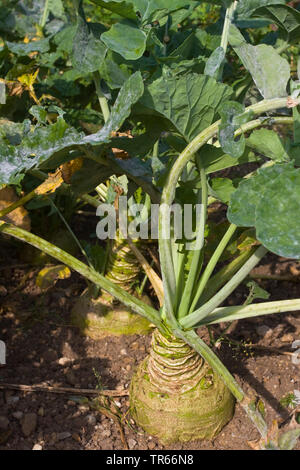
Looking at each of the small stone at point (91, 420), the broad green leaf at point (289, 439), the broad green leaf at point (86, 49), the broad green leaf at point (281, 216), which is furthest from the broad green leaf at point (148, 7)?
the small stone at point (91, 420)

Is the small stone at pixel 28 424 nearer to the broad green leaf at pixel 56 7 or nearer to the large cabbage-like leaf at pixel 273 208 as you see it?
the large cabbage-like leaf at pixel 273 208

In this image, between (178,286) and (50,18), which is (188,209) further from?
(50,18)

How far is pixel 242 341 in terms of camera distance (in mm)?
1841

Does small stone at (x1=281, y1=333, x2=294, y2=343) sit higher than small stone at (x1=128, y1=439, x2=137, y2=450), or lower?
higher

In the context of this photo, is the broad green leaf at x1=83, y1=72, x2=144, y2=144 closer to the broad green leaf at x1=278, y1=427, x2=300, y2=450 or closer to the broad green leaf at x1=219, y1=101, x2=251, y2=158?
the broad green leaf at x1=219, y1=101, x2=251, y2=158

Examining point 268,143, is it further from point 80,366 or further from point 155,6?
point 80,366

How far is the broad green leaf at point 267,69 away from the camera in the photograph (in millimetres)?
1122

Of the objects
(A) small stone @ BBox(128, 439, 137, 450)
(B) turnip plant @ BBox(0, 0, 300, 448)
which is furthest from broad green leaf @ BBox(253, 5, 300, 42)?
(A) small stone @ BBox(128, 439, 137, 450)

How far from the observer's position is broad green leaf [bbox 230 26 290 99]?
3.68 ft

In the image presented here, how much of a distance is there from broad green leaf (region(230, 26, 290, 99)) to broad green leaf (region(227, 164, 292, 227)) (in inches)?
6.7

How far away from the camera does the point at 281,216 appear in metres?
1.00

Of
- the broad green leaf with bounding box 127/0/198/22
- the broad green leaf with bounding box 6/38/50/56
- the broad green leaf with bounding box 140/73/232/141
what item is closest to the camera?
the broad green leaf with bounding box 140/73/232/141

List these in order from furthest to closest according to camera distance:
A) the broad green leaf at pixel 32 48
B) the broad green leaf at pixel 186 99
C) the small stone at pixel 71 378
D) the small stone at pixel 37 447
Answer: the small stone at pixel 71 378
the broad green leaf at pixel 32 48
the small stone at pixel 37 447
the broad green leaf at pixel 186 99

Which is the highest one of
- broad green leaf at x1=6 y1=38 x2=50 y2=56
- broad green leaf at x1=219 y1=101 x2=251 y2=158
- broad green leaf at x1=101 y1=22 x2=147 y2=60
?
broad green leaf at x1=101 y1=22 x2=147 y2=60
